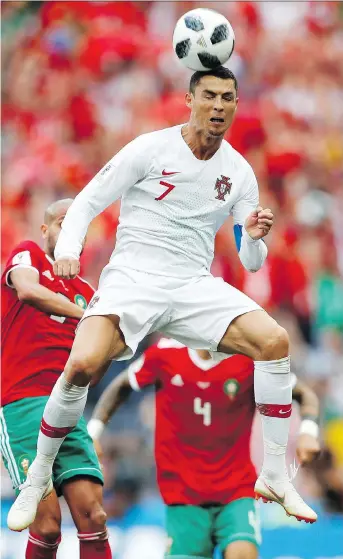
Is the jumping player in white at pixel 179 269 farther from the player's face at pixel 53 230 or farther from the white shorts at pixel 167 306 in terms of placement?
the player's face at pixel 53 230

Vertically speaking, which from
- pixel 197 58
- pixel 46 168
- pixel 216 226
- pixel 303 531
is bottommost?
pixel 303 531

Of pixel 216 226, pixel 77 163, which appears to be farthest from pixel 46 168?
pixel 216 226

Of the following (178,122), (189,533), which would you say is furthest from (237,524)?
(178,122)

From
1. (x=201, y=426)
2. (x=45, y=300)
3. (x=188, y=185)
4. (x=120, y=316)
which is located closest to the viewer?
(x=120, y=316)

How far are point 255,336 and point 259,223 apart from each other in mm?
551

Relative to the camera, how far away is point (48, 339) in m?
6.22

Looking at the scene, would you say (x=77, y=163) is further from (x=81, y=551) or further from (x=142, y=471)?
(x=81, y=551)

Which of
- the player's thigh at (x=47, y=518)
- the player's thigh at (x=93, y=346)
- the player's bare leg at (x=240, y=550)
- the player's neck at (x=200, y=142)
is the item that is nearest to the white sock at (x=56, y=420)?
the player's thigh at (x=93, y=346)

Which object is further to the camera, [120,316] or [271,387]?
[271,387]

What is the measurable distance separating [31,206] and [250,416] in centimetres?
430

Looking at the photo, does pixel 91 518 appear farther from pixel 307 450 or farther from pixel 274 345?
pixel 274 345

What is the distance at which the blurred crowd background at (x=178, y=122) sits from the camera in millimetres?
9797

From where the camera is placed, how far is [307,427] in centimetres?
641

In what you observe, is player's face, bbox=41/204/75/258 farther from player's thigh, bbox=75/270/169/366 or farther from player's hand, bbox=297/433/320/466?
player's hand, bbox=297/433/320/466
